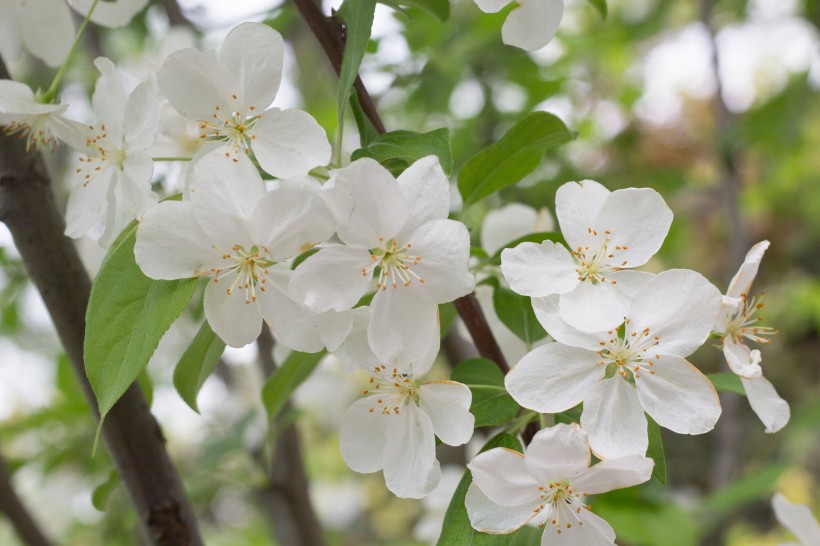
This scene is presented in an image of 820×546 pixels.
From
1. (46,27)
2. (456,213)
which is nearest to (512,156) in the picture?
(456,213)

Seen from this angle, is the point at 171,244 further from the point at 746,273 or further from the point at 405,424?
the point at 746,273

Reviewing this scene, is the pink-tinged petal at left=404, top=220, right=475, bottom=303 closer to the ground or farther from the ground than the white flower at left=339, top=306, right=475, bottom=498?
farther from the ground

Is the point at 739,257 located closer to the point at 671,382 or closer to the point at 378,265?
the point at 671,382

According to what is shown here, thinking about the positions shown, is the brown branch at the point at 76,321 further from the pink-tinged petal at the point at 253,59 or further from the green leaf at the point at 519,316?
the green leaf at the point at 519,316

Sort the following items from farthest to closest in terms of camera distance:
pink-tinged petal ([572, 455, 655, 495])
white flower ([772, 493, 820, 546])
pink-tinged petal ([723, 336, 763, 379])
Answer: white flower ([772, 493, 820, 546]) < pink-tinged petal ([723, 336, 763, 379]) < pink-tinged petal ([572, 455, 655, 495])

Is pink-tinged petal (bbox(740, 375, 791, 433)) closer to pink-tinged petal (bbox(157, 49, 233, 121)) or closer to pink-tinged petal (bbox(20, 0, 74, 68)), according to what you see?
pink-tinged petal (bbox(157, 49, 233, 121))

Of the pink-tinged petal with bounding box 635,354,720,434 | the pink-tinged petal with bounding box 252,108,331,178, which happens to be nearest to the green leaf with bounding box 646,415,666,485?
the pink-tinged petal with bounding box 635,354,720,434

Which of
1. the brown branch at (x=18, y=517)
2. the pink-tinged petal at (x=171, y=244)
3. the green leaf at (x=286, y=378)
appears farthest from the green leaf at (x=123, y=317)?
the brown branch at (x=18, y=517)
